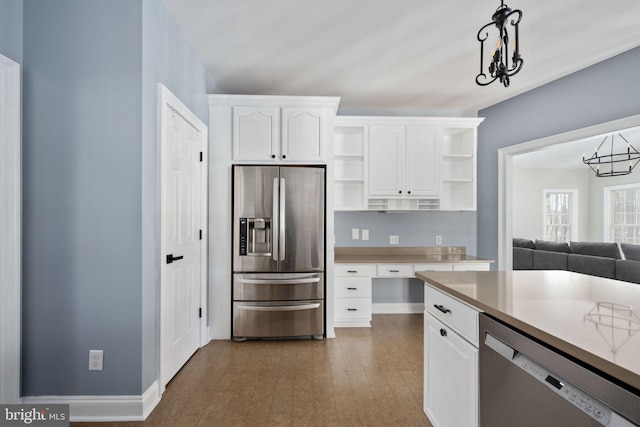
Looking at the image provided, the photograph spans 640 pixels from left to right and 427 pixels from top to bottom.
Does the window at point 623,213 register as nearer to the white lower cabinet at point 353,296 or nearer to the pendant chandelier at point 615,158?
the pendant chandelier at point 615,158

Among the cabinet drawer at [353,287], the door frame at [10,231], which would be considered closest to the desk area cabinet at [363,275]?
the cabinet drawer at [353,287]

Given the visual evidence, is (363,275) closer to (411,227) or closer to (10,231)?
(411,227)

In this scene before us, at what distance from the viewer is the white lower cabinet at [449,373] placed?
1383 mm

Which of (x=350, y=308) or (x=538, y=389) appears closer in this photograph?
(x=538, y=389)

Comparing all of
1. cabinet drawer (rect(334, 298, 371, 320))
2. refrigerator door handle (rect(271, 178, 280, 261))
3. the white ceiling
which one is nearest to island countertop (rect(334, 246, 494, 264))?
cabinet drawer (rect(334, 298, 371, 320))

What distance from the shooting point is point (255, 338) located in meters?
3.31

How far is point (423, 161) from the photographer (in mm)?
3955

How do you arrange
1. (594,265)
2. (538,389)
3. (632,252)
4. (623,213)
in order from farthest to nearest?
(623,213) → (594,265) → (632,252) → (538,389)

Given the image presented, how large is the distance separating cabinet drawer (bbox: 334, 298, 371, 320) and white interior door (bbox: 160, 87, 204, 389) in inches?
57.1

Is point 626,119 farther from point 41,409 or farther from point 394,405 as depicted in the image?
point 41,409

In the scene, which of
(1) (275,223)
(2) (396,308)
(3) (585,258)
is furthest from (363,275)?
(3) (585,258)

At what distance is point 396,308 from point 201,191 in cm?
274

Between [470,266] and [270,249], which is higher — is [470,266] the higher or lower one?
the lower one

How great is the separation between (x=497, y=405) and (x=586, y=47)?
304 cm
